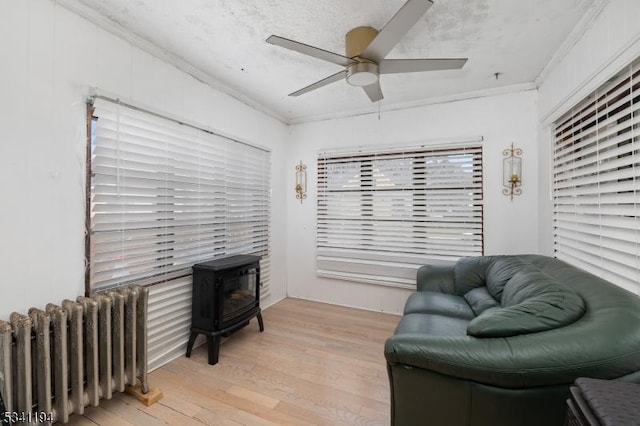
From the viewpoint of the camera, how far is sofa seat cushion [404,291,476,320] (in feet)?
7.62

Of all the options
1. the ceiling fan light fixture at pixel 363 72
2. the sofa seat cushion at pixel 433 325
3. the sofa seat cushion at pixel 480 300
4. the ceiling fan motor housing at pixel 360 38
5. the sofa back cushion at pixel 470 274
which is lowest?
the sofa seat cushion at pixel 433 325

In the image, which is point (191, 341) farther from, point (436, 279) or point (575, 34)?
point (575, 34)

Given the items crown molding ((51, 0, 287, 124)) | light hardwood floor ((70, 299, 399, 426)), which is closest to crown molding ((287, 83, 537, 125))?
crown molding ((51, 0, 287, 124))

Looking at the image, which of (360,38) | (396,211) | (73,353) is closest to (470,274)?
(396,211)

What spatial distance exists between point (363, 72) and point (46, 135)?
6.71 feet

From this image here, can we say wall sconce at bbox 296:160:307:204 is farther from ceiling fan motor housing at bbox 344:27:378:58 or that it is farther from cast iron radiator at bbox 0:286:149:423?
cast iron radiator at bbox 0:286:149:423

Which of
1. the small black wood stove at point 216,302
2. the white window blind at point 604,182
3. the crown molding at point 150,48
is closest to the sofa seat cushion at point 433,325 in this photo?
the white window blind at point 604,182

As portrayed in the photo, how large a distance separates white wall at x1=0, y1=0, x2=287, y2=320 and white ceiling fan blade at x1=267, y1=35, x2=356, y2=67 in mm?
1313

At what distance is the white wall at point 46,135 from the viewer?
1.54 meters

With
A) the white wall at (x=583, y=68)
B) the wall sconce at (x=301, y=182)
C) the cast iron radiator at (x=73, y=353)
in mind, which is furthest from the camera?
the wall sconce at (x=301, y=182)

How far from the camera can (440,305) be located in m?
2.45

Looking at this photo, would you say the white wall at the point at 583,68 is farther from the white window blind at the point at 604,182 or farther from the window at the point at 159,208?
the window at the point at 159,208

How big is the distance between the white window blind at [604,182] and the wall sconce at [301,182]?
292 cm

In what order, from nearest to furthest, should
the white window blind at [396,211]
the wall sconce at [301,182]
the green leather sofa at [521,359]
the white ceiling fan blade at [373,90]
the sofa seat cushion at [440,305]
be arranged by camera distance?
the green leather sofa at [521,359] < the white ceiling fan blade at [373,90] < the sofa seat cushion at [440,305] < the white window blind at [396,211] < the wall sconce at [301,182]
